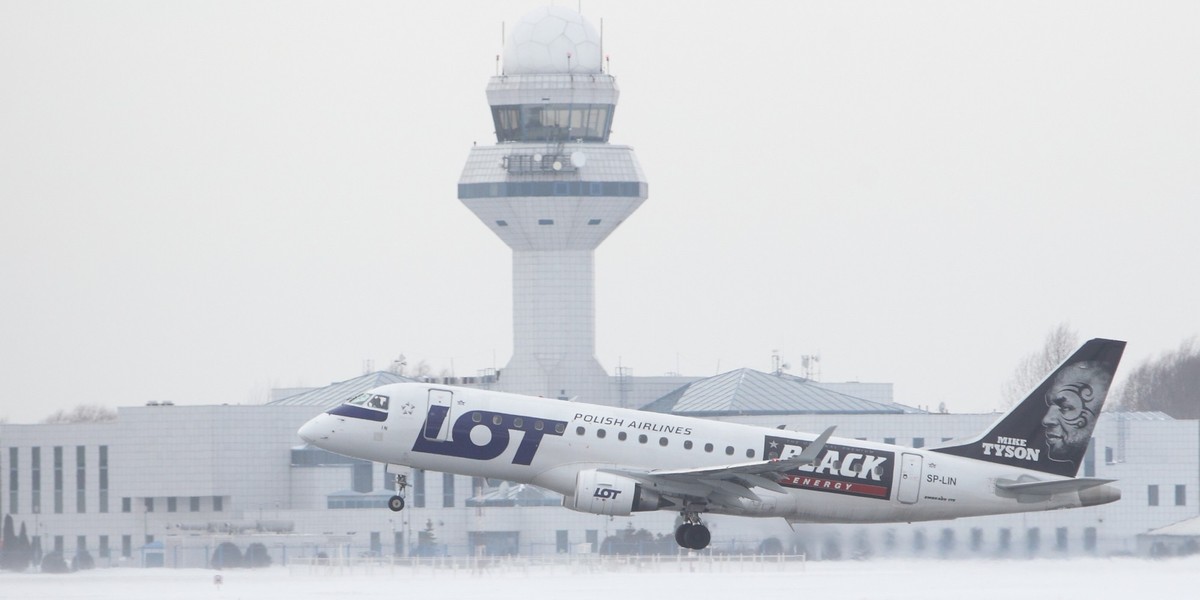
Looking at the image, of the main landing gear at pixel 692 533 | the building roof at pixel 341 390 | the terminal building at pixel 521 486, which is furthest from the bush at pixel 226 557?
the main landing gear at pixel 692 533

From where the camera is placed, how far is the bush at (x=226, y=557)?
413ft

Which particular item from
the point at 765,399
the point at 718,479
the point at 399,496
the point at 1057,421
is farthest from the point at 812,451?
the point at 765,399

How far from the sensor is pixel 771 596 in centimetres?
10319

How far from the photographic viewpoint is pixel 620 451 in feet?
248

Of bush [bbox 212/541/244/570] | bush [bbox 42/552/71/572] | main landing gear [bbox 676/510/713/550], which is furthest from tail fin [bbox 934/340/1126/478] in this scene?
bush [bbox 42/552/71/572]

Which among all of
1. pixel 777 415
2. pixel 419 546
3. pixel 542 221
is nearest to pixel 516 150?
pixel 542 221

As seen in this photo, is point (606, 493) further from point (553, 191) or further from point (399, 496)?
point (553, 191)

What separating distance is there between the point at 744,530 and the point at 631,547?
760cm

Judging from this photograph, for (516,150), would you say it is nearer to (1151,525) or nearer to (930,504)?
(1151,525)

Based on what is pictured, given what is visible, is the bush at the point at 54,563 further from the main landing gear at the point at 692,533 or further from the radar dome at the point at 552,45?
the radar dome at the point at 552,45

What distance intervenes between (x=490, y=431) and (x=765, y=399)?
9808 cm

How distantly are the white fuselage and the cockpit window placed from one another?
187mm

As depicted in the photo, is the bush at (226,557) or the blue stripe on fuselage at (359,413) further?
the bush at (226,557)

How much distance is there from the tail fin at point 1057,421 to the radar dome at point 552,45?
116 m
